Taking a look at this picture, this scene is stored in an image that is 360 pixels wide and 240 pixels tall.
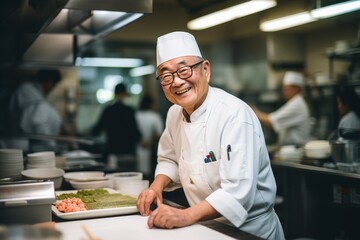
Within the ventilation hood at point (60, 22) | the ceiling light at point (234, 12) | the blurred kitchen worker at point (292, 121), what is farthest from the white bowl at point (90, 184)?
the blurred kitchen worker at point (292, 121)

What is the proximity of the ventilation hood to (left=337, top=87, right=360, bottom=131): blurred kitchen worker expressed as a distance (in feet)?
7.33

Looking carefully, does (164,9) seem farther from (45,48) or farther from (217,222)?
(217,222)

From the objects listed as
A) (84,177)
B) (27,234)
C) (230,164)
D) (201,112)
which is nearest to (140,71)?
(84,177)

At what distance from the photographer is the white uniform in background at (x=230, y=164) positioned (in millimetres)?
1845

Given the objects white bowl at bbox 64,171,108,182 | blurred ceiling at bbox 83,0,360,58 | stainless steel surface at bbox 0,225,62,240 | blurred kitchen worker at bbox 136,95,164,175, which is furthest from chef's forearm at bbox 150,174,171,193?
blurred ceiling at bbox 83,0,360,58

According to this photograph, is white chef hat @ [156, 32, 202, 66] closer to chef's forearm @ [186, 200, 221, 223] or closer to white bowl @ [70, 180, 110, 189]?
chef's forearm @ [186, 200, 221, 223]

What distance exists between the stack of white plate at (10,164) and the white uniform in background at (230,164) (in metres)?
0.98

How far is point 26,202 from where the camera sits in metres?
1.72

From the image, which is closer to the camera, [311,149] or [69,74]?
[311,149]

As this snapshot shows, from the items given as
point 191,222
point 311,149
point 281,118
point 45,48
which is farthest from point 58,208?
point 281,118

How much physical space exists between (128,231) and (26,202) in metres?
0.42

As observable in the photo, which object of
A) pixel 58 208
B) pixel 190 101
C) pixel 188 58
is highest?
pixel 188 58

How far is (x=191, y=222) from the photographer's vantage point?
1803 millimetres

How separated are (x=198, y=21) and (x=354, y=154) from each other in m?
2.23
